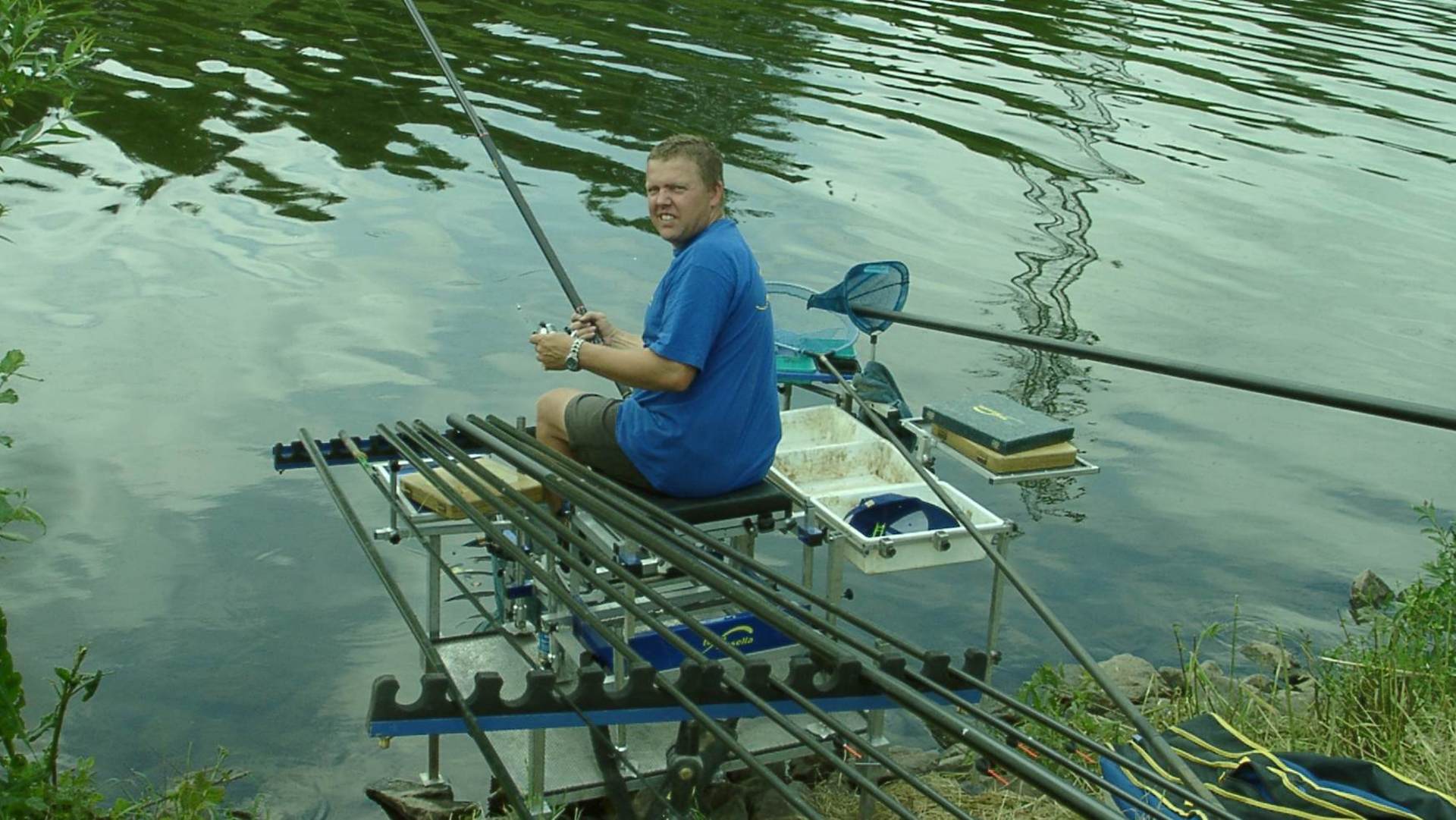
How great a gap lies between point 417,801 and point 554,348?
1483mm

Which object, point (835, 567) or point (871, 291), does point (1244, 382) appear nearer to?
point (835, 567)

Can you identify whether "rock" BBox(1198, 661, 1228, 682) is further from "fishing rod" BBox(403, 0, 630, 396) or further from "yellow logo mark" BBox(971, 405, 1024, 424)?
"fishing rod" BBox(403, 0, 630, 396)

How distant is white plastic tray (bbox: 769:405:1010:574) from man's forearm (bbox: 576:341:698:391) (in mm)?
551

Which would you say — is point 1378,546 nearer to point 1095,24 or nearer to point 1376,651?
point 1376,651

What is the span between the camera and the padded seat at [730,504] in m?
4.59

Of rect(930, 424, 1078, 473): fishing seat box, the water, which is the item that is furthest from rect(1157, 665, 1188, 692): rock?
rect(930, 424, 1078, 473): fishing seat box

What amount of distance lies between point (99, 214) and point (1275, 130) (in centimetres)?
984

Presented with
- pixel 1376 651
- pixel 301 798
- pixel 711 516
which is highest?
pixel 711 516

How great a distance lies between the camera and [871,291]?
18.4 feet

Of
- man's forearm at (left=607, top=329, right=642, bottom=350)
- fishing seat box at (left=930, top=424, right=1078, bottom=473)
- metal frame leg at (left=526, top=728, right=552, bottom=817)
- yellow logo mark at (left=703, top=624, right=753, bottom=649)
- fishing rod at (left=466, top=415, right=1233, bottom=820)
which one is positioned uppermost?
man's forearm at (left=607, top=329, right=642, bottom=350)

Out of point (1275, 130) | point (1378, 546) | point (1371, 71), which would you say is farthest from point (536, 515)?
point (1371, 71)

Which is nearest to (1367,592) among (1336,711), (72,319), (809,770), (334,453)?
(1336,711)

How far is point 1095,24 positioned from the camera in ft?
61.8

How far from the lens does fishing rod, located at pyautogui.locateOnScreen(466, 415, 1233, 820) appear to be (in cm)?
290
